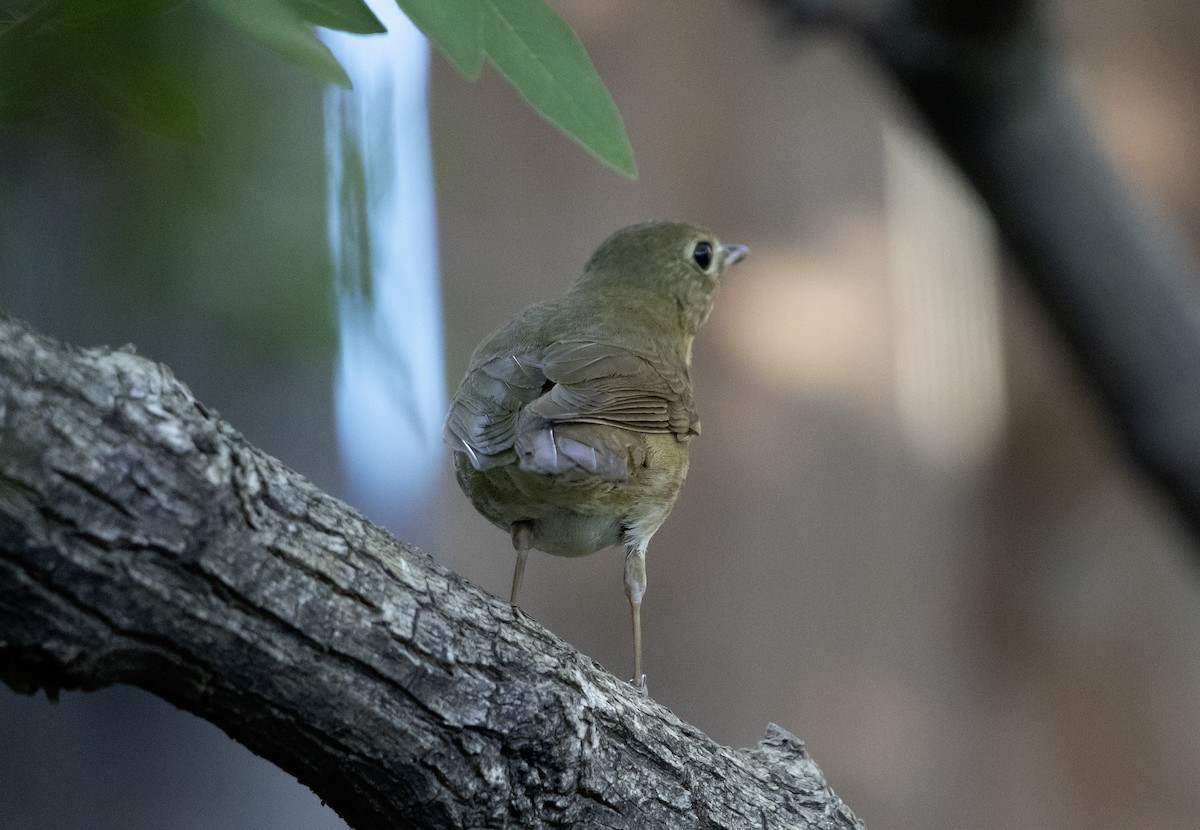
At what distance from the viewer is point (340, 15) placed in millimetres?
560

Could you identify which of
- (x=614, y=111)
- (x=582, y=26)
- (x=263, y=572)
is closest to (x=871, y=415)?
(x=582, y=26)

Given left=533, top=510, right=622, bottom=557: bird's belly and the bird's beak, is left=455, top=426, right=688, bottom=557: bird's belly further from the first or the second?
the bird's beak

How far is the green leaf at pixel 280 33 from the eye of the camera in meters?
0.49

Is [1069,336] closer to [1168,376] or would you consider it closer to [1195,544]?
[1168,376]

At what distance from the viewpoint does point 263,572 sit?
3.61 ft

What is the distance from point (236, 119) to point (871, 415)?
4838 millimetres

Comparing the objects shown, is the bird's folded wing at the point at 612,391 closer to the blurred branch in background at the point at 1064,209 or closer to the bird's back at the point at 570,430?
the bird's back at the point at 570,430

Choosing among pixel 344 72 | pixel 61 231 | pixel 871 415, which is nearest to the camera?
pixel 61 231

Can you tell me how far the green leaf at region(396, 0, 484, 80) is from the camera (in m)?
0.55

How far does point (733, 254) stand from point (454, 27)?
2718mm

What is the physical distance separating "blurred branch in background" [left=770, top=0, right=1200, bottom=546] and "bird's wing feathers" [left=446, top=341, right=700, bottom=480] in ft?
4.01

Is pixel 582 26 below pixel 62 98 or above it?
above

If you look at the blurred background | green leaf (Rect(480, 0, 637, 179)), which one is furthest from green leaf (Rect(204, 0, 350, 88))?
the blurred background

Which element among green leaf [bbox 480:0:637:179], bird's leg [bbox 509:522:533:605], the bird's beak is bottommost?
green leaf [bbox 480:0:637:179]
